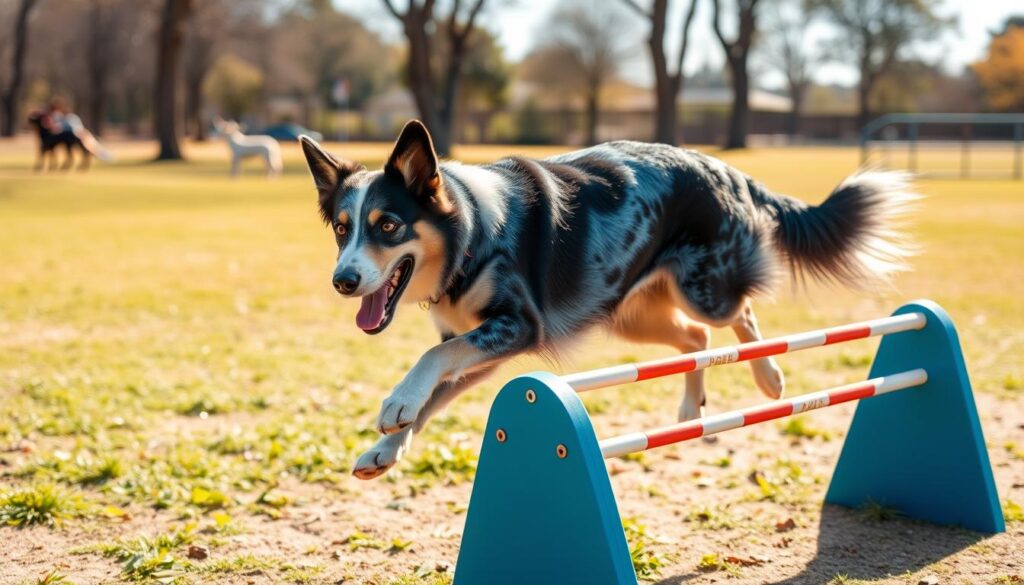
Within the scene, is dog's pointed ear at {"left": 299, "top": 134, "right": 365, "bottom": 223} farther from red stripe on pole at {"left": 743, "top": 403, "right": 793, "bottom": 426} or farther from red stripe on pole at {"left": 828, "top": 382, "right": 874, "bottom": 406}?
red stripe on pole at {"left": 828, "top": 382, "right": 874, "bottom": 406}

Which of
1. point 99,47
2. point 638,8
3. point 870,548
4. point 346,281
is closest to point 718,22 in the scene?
point 638,8

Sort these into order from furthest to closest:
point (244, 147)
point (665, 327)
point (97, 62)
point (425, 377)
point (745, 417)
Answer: point (97, 62), point (244, 147), point (665, 327), point (745, 417), point (425, 377)

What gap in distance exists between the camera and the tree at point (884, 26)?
78.9m

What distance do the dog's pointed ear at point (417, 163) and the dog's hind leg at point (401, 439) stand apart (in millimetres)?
769

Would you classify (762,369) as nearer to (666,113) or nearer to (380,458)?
(380,458)

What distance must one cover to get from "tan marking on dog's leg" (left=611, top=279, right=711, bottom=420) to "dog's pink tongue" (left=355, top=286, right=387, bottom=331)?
1592mm

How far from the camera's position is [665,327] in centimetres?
576

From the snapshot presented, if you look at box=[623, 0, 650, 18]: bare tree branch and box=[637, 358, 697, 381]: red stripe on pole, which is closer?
box=[637, 358, 697, 381]: red stripe on pole

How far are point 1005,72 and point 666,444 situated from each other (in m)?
73.5

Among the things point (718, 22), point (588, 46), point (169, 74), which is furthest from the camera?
point (588, 46)

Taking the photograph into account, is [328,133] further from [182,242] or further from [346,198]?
[346,198]

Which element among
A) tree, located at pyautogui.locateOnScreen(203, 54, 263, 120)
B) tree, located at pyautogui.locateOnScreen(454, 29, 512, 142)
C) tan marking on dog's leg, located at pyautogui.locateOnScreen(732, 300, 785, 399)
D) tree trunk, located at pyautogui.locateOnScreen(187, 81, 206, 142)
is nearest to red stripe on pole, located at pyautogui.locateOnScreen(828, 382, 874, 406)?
tan marking on dog's leg, located at pyautogui.locateOnScreen(732, 300, 785, 399)

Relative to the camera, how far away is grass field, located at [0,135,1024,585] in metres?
4.68

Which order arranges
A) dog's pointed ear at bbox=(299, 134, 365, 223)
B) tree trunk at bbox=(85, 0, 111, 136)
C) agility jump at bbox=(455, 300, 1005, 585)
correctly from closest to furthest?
agility jump at bbox=(455, 300, 1005, 585)
dog's pointed ear at bbox=(299, 134, 365, 223)
tree trunk at bbox=(85, 0, 111, 136)
